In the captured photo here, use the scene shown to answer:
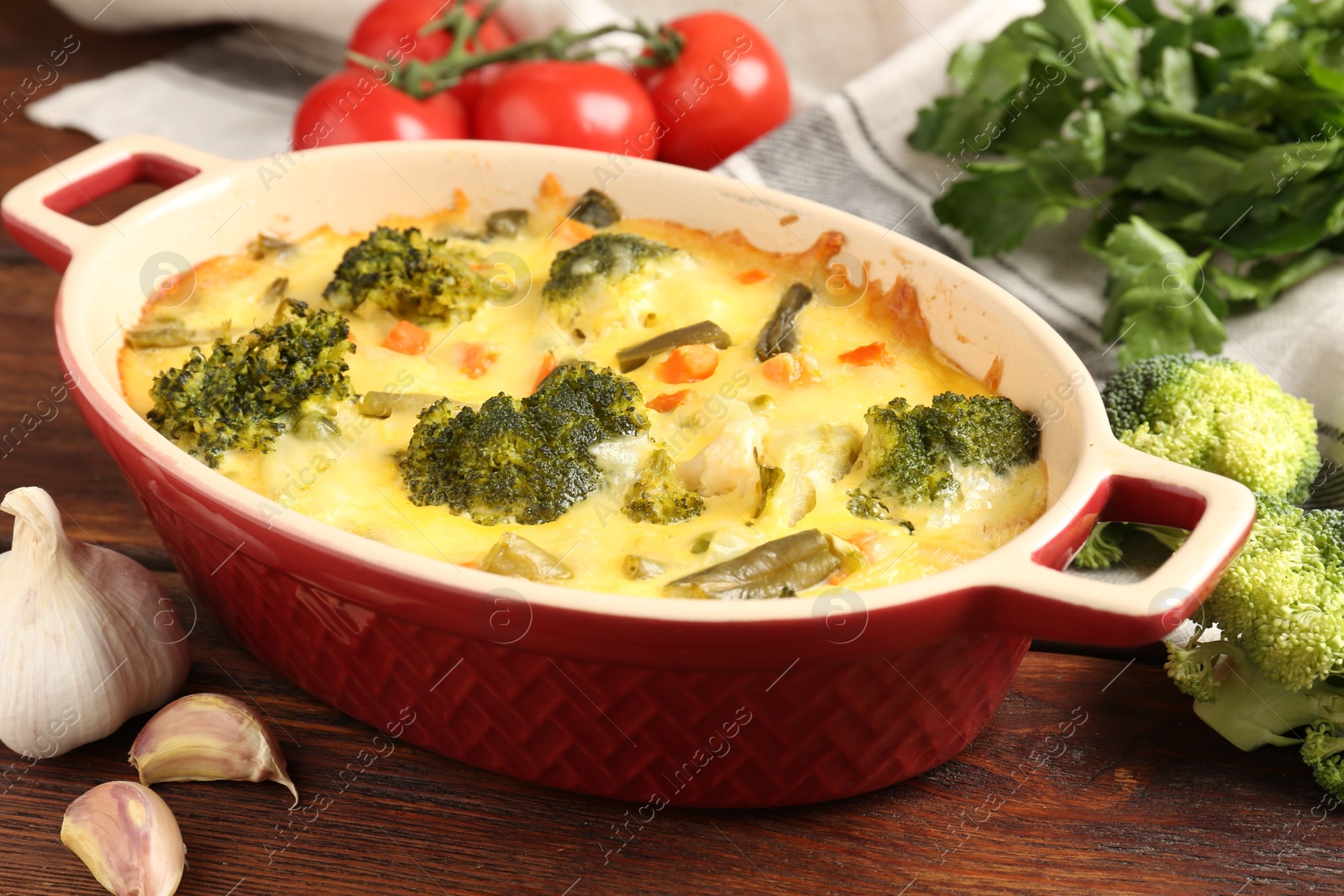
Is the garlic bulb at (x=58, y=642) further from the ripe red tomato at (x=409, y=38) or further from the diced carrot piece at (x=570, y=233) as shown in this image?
the ripe red tomato at (x=409, y=38)

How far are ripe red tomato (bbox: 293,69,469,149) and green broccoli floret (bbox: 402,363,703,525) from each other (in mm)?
1592

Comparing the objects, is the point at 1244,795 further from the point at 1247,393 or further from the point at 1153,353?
the point at 1153,353

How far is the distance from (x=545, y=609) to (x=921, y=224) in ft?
6.71

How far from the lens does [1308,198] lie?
2.88 meters

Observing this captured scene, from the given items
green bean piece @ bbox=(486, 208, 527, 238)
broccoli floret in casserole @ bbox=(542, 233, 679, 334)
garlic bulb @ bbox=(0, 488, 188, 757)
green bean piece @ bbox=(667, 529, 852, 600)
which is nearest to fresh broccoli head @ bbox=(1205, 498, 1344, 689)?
green bean piece @ bbox=(667, 529, 852, 600)

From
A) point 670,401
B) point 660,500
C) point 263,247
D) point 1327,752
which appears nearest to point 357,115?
point 263,247

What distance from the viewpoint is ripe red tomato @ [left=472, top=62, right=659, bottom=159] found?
3525 mm

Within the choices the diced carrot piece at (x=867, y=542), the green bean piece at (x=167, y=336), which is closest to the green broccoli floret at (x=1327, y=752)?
the diced carrot piece at (x=867, y=542)

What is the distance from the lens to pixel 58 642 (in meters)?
1.93

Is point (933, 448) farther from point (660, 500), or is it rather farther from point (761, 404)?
point (660, 500)

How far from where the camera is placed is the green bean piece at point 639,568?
1.87 metres

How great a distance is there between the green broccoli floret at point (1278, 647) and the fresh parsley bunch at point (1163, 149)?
2.53 ft

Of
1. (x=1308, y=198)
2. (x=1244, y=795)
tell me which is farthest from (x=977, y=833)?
(x=1308, y=198)

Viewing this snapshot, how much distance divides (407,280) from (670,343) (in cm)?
54
